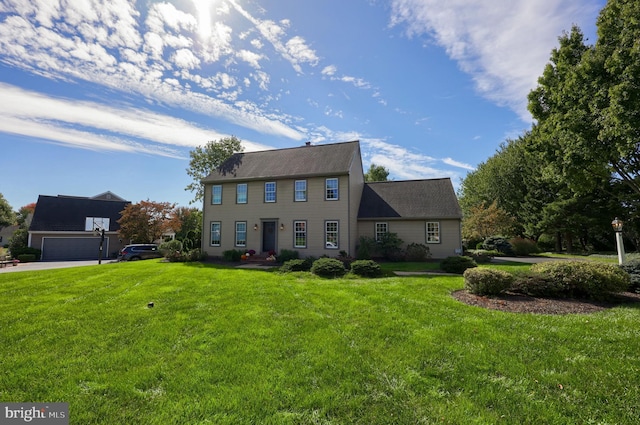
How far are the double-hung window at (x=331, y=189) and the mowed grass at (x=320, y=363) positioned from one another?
12.0 meters

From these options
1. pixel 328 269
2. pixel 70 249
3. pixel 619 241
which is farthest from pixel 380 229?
pixel 70 249

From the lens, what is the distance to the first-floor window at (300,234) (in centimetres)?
1953

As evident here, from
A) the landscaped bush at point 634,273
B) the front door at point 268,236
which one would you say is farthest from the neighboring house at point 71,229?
the landscaped bush at point 634,273

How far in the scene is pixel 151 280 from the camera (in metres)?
11.4

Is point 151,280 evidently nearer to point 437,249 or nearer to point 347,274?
point 347,274

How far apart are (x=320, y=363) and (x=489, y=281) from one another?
20.0ft

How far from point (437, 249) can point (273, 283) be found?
12722 millimetres

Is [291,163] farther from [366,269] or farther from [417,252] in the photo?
[366,269]

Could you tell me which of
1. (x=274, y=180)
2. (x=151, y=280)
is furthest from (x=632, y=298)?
(x=274, y=180)

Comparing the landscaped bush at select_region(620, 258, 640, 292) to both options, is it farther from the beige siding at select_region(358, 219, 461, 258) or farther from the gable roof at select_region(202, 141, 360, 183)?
the gable roof at select_region(202, 141, 360, 183)

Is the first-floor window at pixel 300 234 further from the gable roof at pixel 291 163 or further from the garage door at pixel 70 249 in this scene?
the garage door at pixel 70 249

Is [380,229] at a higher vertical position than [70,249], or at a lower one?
higher

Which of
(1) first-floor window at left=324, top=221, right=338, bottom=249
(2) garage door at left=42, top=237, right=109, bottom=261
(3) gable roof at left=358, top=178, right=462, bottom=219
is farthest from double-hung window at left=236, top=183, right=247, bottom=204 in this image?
(2) garage door at left=42, top=237, right=109, bottom=261

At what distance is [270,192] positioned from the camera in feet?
68.1
